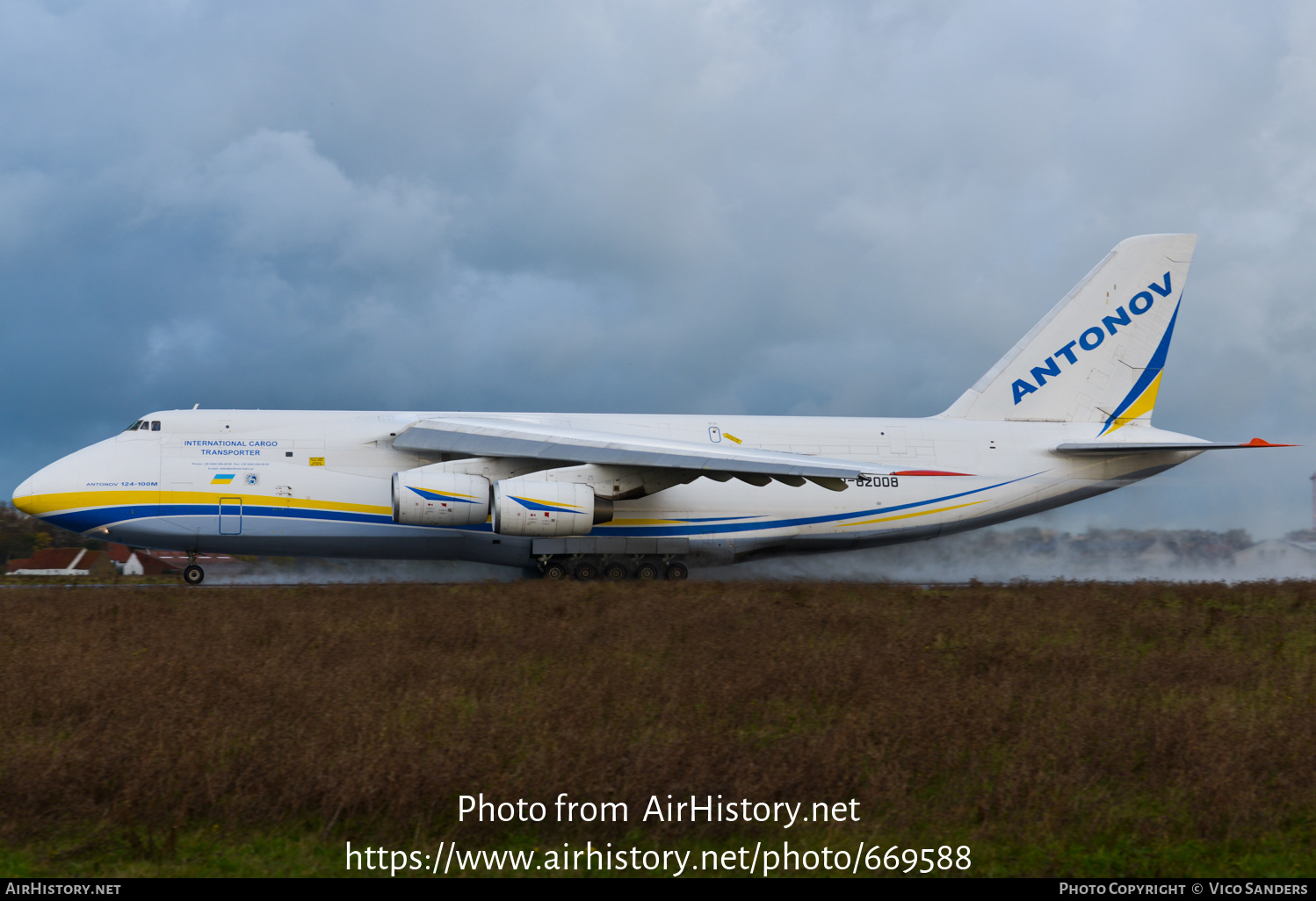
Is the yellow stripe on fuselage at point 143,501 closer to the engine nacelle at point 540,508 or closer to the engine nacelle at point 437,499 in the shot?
the engine nacelle at point 437,499

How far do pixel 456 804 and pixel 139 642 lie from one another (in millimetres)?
6210

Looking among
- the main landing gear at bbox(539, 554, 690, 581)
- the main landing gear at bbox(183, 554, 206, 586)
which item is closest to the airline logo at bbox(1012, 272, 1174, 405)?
the main landing gear at bbox(539, 554, 690, 581)

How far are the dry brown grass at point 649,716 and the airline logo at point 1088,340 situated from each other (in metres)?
8.37

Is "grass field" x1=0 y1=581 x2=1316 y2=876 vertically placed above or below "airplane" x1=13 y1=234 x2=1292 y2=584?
below

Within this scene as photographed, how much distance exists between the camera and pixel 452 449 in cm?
1730

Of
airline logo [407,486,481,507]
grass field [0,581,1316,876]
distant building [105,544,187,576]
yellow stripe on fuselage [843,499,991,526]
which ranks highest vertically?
airline logo [407,486,481,507]

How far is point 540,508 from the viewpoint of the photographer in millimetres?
16781

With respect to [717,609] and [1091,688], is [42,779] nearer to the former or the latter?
[1091,688]

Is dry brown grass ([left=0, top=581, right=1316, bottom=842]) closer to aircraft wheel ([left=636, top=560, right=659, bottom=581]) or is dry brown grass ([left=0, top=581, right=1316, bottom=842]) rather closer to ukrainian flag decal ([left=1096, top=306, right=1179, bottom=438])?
aircraft wheel ([left=636, top=560, right=659, bottom=581])

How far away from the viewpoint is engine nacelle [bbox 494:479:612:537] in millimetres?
16750

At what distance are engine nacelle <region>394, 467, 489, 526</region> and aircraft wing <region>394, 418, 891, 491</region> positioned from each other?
26.0 inches

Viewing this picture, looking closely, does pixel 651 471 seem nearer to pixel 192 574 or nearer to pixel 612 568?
pixel 612 568

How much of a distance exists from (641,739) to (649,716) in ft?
2.61
